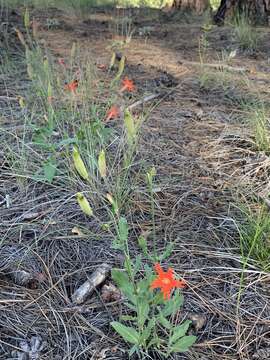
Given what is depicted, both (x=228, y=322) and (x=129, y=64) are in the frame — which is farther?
(x=129, y=64)

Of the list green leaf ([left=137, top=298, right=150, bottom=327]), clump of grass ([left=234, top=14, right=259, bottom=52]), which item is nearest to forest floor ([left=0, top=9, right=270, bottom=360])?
green leaf ([left=137, top=298, right=150, bottom=327])

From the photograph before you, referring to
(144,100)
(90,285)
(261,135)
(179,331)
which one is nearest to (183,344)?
(179,331)

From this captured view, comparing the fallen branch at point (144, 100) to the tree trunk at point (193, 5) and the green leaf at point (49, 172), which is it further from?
the tree trunk at point (193, 5)

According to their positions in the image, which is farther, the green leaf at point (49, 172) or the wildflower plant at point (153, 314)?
the green leaf at point (49, 172)

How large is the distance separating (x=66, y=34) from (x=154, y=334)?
3.30 metres

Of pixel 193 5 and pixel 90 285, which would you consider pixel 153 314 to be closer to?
pixel 90 285

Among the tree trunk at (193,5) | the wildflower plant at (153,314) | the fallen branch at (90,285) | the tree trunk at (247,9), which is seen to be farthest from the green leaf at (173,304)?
the tree trunk at (193,5)

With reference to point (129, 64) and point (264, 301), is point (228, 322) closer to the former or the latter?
point (264, 301)

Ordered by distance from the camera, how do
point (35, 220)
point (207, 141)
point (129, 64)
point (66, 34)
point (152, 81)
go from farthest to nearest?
point (66, 34) → point (129, 64) → point (152, 81) → point (207, 141) → point (35, 220)

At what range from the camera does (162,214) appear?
5.03 ft

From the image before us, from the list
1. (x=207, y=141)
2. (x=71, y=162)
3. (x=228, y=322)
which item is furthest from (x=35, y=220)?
(x=207, y=141)

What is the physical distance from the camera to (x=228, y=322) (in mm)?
1164

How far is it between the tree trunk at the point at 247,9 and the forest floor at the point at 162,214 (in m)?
1.74

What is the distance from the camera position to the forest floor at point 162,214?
1.14 m
